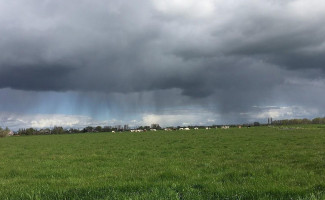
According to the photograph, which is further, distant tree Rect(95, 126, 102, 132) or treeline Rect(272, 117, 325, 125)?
distant tree Rect(95, 126, 102, 132)

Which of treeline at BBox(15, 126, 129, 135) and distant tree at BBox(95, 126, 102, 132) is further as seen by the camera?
distant tree at BBox(95, 126, 102, 132)

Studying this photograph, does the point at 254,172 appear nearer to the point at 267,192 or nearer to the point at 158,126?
Answer: the point at 267,192

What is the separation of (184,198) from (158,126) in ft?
599

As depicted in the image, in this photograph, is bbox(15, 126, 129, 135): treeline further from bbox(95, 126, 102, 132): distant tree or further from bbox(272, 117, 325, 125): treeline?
bbox(272, 117, 325, 125): treeline

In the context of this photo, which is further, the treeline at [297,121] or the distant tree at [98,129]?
the distant tree at [98,129]

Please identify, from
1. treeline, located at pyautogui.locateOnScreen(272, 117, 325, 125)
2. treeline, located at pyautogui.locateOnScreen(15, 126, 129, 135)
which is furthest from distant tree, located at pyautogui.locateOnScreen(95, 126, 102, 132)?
treeline, located at pyautogui.locateOnScreen(272, 117, 325, 125)

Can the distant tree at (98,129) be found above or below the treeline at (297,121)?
below

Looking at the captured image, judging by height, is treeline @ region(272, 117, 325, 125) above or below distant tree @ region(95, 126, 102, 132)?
above

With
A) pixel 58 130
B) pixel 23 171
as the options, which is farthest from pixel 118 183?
pixel 58 130

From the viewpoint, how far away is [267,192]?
934 cm

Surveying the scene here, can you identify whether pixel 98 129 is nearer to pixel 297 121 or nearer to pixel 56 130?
pixel 56 130

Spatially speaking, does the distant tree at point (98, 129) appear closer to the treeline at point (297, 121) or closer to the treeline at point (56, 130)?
the treeline at point (56, 130)

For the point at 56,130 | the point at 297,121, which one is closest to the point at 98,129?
the point at 56,130

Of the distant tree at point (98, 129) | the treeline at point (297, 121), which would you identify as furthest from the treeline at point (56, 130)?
the treeline at point (297, 121)
